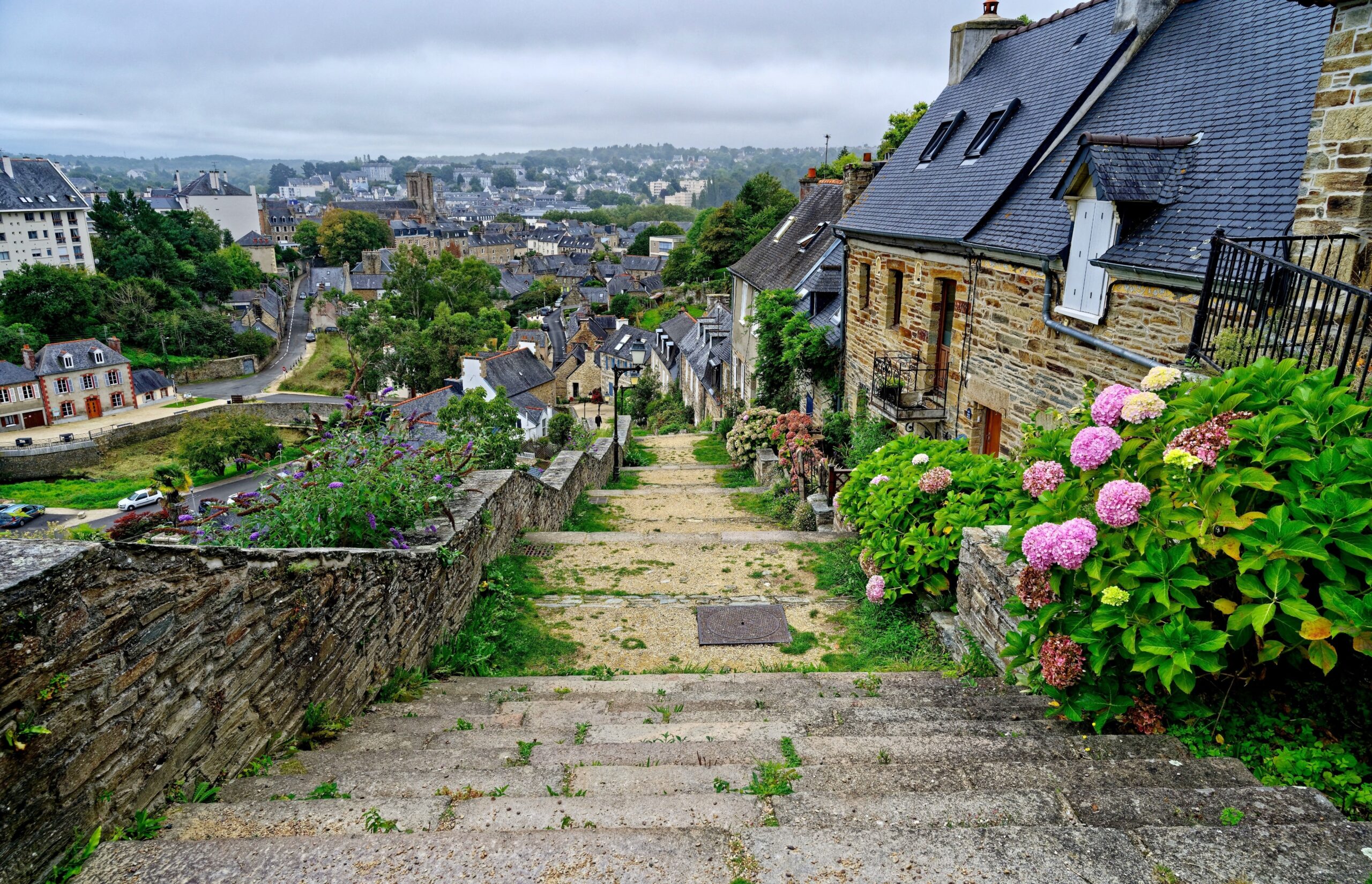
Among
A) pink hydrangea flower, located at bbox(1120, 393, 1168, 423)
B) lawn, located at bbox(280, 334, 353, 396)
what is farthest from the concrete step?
lawn, located at bbox(280, 334, 353, 396)

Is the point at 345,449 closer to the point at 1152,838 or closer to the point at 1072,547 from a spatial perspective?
the point at 1072,547

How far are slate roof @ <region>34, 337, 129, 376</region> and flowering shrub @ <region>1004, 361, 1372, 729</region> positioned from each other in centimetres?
6646

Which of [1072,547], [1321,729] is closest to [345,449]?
[1072,547]

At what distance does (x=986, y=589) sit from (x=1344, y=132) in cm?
376

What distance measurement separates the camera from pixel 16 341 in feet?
177

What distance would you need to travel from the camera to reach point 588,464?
14.5 metres

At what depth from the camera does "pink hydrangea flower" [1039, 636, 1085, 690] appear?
12.1 ft

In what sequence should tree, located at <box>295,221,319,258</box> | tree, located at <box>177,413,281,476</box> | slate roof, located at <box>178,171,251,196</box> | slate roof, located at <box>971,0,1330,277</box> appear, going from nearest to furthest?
slate roof, located at <box>971,0,1330,277</box> < tree, located at <box>177,413,281,476</box> < tree, located at <box>295,221,319,258</box> < slate roof, located at <box>178,171,251,196</box>

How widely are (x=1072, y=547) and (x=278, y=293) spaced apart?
4240 inches

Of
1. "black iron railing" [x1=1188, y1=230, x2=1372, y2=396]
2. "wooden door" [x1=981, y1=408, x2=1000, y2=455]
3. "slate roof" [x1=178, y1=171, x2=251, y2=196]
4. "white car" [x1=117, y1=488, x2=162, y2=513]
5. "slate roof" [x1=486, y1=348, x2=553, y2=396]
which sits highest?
"slate roof" [x1=178, y1=171, x2=251, y2=196]

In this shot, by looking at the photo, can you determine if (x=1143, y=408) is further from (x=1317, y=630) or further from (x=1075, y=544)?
(x=1317, y=630)

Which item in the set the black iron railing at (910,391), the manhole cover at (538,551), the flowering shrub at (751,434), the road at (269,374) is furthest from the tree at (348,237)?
the manhole cover at (538,551)

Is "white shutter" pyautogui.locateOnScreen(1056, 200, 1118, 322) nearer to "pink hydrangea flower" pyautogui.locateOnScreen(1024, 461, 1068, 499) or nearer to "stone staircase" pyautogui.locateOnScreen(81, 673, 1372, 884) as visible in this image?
"pink hydrangea flower" pyautogui.locateOnScreen(1024, 461, 1068, 499)

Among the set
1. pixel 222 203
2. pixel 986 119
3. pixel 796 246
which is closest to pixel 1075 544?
pixel 986 119
